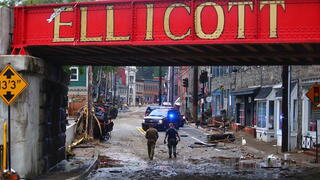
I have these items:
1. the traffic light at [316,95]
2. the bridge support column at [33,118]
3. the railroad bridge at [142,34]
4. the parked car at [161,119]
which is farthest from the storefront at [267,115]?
the bridge support column at [33,118]

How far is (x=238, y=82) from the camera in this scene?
3903 centimetres

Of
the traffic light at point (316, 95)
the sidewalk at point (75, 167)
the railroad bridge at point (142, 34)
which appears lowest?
the sidewalk at point (75, 167)

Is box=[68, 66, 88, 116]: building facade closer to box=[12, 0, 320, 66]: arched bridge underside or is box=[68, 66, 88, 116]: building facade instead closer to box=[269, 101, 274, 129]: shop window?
box=[269, 101, 274, 129]: shop window

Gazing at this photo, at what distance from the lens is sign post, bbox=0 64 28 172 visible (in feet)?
42.3

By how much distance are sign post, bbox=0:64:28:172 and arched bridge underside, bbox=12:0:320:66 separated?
158cm

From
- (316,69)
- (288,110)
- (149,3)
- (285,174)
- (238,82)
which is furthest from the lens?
(238,82)

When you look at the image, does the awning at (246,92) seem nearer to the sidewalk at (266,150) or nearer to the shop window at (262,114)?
the shop window at (262,114)

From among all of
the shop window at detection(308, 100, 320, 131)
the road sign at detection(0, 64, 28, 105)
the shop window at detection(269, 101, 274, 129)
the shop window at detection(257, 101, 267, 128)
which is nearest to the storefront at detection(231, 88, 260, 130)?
the shop window at detection(257, 101, 267, 128)

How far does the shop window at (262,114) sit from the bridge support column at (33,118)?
16.5 meters

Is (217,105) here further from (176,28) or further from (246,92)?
(176,28)

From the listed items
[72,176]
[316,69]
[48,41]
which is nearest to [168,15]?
[48,41]

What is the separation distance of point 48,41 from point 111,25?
196cm

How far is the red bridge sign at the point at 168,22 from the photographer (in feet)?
42.5

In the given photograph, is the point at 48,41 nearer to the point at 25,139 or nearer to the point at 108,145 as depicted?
the point at 25,139
